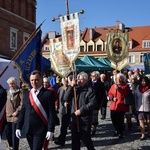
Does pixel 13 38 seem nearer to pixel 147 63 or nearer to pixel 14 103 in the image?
pixel 147 63

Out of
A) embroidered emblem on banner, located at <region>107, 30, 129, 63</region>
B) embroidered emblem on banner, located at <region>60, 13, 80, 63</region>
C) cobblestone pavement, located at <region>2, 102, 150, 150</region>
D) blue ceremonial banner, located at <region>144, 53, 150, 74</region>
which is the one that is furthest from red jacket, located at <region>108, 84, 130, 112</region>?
blue ceremonial banner, located at <region>144, 53, 150, 74</region>

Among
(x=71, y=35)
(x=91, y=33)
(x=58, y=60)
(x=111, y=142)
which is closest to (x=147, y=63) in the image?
(x=58, y=60)

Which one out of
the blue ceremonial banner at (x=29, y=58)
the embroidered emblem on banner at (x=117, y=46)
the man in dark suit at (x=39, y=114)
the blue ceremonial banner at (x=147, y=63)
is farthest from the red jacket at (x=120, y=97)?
the blue ceremonial banner at (x=147, y=63)

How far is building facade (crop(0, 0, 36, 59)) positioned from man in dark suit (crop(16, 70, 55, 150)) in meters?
23.7

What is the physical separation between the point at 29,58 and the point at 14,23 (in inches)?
953

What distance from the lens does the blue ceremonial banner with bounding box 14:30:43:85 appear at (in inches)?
309

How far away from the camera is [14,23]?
31.4 meters

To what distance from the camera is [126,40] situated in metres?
12.4

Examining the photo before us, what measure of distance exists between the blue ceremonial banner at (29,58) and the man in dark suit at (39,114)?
2.84 meters

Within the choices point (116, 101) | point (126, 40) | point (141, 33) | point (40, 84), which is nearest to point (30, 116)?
point (40, 84)

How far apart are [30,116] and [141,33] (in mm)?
62837

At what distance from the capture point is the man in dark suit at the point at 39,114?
16.2ft

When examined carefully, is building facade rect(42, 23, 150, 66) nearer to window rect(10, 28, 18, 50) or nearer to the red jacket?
window rect(10, 28, 18, 50)

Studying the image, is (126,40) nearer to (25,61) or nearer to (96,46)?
(25,61)
